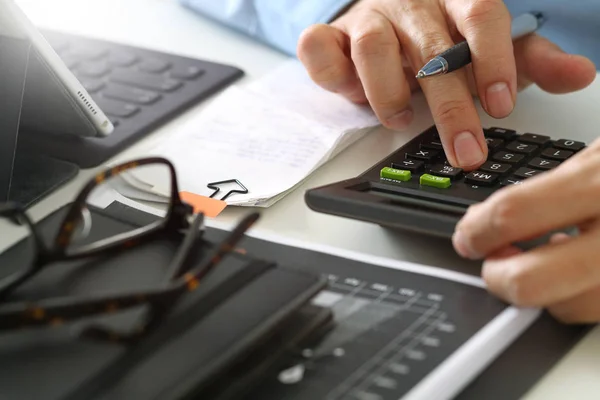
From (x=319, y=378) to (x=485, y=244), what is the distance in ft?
0.42

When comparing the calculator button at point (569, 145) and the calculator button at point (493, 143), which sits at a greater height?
the calculator button at point (569, 145)

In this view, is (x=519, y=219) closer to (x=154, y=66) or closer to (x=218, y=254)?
(x=218, y=254)

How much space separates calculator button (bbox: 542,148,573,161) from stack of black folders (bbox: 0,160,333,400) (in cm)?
24

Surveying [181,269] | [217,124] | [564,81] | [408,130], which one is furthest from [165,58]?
[181,269]

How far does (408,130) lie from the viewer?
2.46 ft

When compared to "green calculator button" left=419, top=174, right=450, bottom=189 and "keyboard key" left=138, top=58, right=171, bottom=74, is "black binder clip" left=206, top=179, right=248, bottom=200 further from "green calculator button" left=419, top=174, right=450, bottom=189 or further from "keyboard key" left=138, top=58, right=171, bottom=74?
"keyboard key" left=138, top=58, right=171, bottom=74

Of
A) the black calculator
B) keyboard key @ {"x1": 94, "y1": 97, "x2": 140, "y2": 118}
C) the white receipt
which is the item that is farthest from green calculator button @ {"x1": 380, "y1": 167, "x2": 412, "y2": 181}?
keyboard key @ {"x1": 94, "y1": 97, "x2": 140, "y2": 118}

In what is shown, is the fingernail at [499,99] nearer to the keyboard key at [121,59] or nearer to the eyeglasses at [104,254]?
the eyeglasses at [104,254]

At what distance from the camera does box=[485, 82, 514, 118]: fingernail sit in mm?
665

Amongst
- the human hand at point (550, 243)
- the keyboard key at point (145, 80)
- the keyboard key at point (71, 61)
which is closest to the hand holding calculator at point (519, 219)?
the human hand at point (550, 243)

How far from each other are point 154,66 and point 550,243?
573mm

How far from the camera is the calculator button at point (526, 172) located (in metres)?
0.56

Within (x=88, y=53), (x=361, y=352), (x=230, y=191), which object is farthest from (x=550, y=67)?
(x=88, y=53)

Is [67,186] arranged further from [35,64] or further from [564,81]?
[564,81]
